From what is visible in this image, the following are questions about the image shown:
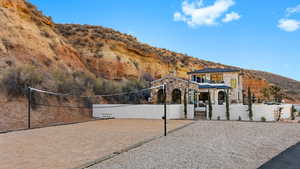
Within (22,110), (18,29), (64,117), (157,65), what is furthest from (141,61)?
(22,110)

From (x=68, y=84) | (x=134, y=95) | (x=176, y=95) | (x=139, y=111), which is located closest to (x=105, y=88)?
(x=134, y=95)

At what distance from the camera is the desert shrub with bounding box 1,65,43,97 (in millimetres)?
20016

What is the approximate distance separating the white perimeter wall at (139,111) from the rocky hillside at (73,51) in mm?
6057

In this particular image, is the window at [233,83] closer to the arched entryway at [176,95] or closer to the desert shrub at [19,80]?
the arched entryway at [176,95]

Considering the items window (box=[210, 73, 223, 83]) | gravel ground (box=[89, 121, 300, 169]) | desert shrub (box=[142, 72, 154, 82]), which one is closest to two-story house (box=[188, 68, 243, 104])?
window (box=[210, 73, 223, 83])

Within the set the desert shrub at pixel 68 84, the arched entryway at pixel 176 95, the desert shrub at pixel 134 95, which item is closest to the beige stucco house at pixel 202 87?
the arched entryway at pixel 176 95

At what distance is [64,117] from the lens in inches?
835

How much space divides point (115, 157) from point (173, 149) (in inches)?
93.0

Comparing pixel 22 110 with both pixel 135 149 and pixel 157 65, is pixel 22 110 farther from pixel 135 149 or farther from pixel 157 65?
pixel 157 65

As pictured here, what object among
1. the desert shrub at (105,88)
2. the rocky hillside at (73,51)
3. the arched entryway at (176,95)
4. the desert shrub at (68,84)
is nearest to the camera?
the desert shrub at (68,84)

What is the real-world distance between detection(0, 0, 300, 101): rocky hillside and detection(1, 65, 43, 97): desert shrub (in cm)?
164

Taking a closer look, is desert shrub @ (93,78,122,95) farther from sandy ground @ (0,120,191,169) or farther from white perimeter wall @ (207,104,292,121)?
sandy ground @ (0,120,191,169)

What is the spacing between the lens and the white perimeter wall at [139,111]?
23.1m

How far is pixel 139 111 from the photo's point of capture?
23.9 meters
